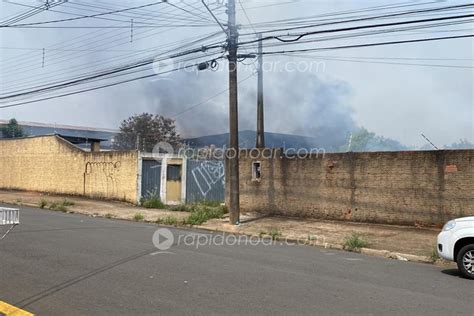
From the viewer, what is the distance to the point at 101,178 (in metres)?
26.1

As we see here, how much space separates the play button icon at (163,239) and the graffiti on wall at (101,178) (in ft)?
36.9

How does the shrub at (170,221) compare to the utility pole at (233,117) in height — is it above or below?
below

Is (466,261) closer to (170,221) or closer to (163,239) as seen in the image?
(163,239)

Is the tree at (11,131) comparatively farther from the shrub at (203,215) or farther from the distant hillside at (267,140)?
the shrub at (203,215)

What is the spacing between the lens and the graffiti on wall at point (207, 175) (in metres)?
24.2

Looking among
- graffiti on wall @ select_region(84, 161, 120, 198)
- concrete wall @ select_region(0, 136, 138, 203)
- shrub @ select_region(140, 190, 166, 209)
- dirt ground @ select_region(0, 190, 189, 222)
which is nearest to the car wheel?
dirt ground @ select_region(0, 190, 189, 222)

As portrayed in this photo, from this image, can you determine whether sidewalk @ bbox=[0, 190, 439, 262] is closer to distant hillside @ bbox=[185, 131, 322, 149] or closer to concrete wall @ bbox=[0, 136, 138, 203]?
concrete wall @ bbox=[0, 136, 138, 203]

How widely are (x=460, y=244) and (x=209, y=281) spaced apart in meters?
4.63

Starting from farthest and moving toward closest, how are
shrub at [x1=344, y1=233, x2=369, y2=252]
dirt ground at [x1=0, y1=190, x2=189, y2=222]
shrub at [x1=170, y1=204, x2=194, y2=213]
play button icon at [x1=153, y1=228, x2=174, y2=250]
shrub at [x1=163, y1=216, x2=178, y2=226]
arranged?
shrub at [x1=170, y1=204, x2=194, y2=213]
dirt ground at [x1=0, y1=190, x2=189, y2=222]
shrub at [x1=163, y1=216, x2=178, y2=226]
shrub at [x1=344, y1=233, x2=369, y2=252]
play button icon at [x1=153, y1=228, x2=174, y2=250]

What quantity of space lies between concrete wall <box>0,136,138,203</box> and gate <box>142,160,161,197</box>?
1.42 ft

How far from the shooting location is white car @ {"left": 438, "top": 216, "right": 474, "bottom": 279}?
27.5ft

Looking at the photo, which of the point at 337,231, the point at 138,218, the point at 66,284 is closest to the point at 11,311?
the point at 66,284

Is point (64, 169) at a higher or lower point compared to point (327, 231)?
higher

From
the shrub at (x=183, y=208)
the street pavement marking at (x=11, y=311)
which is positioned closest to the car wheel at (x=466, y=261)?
the street pavement marking at (x=11, y=311)
